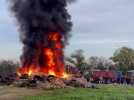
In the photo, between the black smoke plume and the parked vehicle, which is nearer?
the black smoke plume

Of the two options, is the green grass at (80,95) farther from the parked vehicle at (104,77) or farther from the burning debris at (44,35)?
the parked vehicle at (104,77)

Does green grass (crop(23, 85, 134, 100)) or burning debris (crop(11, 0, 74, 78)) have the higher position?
burning debris (crop(11, 0, 74, 78))

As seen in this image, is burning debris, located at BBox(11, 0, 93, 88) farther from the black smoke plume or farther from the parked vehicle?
the parked vehicle

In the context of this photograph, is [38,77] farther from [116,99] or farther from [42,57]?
[116,99]

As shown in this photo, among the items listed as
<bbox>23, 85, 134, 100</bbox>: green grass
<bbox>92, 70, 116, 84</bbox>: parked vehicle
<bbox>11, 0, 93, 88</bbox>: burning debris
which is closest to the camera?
<bbox>23, 85, 134, 100</bbox>: green grass

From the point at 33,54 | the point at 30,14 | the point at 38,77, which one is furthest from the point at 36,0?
the point at 38,77

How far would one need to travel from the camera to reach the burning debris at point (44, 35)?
167 ft

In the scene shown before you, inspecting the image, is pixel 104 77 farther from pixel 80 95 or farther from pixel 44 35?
pixel 80 95

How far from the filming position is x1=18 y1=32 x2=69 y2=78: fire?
50844 millimetres

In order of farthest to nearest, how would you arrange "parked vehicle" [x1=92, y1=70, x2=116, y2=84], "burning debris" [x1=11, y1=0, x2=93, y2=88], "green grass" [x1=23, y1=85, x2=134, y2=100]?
"parked vehicle" [x1=92, y1=70, x2=116, y2=84] < "burning debris" [x1=11, y1=0, x2=93, y2=88] < "green grass" [x1=23, y1=85, x2=134, y2=100]

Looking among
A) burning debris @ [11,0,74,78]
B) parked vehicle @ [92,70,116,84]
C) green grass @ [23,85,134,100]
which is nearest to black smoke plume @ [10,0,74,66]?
burning debris @ [11,0,74,78]

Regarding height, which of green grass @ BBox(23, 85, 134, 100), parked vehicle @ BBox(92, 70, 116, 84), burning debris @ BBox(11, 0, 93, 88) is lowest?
green grass @ BBox(23, 85, 134, 100)

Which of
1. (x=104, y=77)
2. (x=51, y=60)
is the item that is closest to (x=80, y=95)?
(x=51, y=60)

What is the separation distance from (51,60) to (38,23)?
15.8 feet
